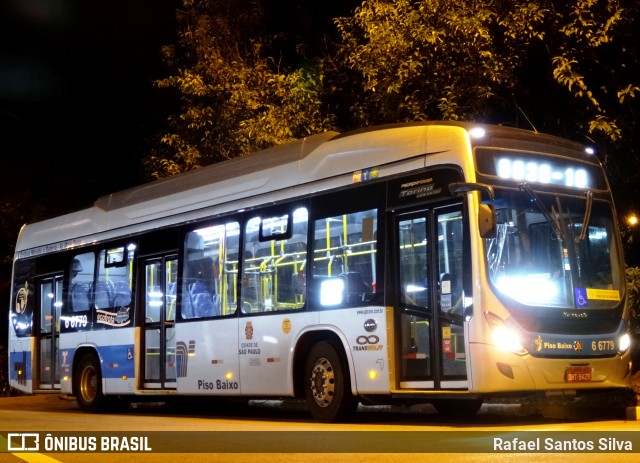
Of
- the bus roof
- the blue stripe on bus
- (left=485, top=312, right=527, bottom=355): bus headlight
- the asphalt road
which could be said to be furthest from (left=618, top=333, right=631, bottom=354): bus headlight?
the blue stripe on bus

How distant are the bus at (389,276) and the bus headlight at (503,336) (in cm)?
2

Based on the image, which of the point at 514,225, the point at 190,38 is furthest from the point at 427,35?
the point at 190,38

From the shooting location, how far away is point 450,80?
1617 centimetres

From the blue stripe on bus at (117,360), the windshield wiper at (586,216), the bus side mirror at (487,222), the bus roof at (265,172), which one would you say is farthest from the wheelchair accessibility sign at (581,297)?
the blue stripe on bus at (117,360)

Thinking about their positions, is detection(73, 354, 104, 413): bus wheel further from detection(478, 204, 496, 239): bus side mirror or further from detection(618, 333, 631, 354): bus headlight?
detection(618, 333, 631, 354): bus headlight

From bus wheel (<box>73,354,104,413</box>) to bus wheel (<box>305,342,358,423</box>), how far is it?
19.4ft

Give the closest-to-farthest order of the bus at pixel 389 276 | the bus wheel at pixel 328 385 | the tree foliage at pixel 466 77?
the bus at pixel 389 276 < the bus wheel at pixel 328 385 < the tree foliage at pixel 466 77

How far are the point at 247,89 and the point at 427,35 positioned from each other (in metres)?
4.97

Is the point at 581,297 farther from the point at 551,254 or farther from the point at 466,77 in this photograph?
the point at 466,77

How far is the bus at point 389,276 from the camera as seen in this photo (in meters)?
11.3

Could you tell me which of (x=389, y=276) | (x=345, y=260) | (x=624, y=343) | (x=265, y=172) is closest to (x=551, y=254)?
(x=624, y=343)

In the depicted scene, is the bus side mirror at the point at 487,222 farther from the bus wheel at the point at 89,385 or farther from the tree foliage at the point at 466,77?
the bus wheel at the point at 89,385

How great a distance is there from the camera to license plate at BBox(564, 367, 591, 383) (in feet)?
37.6

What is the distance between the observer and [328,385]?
13.0 meters
